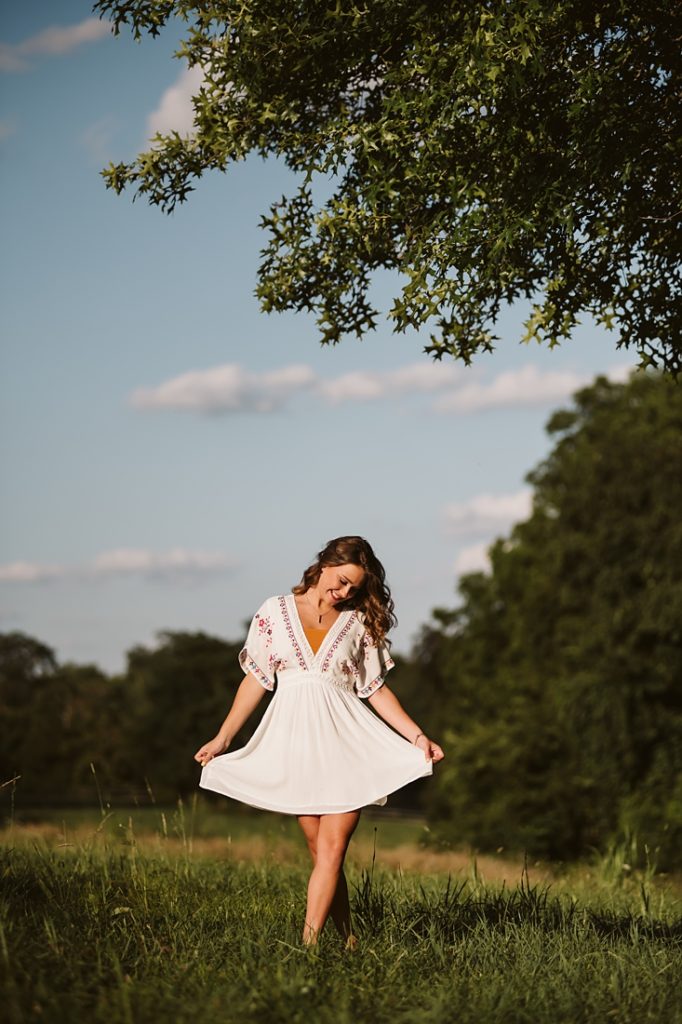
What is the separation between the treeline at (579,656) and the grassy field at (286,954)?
1142cm

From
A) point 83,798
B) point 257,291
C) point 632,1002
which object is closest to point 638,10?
point 257,291

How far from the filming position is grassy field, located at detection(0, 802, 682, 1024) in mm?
4793

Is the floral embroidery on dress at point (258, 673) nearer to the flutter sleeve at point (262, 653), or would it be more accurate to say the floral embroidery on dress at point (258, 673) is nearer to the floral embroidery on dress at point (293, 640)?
the flutter sleeve at point (262, 653)

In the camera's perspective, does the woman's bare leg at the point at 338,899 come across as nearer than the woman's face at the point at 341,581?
Yes

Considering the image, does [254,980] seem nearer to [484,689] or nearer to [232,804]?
[484,689]

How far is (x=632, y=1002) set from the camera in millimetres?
5402

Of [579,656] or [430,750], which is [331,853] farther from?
[579,656]

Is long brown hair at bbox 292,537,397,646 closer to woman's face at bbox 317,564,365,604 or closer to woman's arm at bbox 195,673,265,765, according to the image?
woman's face at bbox 317,564,365,604

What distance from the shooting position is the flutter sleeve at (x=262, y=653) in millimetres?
6520

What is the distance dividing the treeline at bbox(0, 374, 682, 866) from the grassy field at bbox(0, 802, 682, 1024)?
11419 millimetres

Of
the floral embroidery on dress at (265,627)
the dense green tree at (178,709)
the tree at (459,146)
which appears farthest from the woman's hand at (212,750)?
the dense green tree at (178,709)

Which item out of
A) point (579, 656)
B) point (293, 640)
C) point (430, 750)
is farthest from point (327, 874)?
point (579, 656)

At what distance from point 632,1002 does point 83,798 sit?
54424 millimetres

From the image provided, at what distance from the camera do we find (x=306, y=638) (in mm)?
6527
